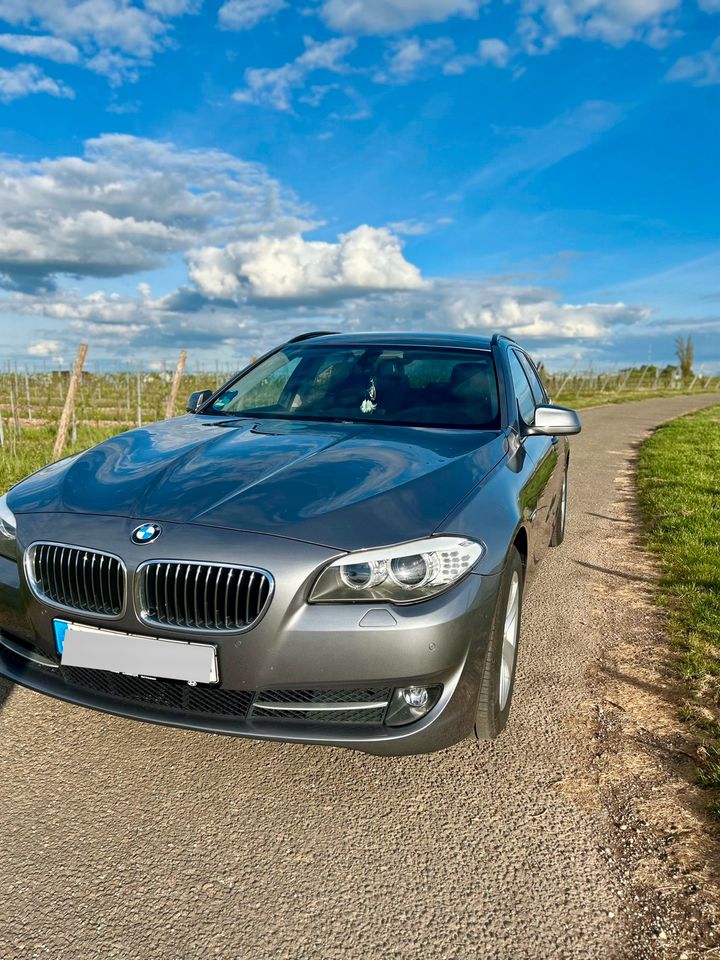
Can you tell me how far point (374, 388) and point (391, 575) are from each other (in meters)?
1.82

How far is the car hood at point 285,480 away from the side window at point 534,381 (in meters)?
1.82

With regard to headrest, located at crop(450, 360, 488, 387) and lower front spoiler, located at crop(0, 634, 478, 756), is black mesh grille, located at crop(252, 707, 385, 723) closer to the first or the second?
lower front spoiler, located at crop(0, 634, 478, 756)

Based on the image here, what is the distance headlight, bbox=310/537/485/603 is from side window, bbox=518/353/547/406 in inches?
112

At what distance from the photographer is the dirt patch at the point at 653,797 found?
6.23ft

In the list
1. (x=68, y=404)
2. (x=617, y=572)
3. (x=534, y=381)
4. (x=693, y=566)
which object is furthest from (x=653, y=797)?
(x=68, y=404)

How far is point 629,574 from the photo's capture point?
5082mm

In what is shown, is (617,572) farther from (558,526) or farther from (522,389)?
(522,389)

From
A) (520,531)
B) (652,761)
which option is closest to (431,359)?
(520,531)

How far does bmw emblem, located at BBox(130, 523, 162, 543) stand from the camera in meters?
2.27

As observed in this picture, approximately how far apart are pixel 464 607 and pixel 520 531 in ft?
2.55

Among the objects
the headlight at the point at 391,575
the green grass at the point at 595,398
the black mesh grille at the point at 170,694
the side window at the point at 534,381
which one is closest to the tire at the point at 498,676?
the headlight at the point at 391,575

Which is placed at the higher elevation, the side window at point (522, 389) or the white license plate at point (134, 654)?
the side window at point (522, 389)

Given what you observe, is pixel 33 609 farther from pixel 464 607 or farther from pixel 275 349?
pixel 275 349

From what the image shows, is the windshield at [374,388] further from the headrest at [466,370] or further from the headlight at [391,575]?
the headlight at [391,575]
